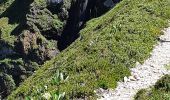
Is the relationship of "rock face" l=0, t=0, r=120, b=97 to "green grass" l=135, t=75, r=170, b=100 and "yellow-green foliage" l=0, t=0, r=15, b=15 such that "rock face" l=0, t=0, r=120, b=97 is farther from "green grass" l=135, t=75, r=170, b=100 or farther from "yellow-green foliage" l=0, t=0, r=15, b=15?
"green grass" l=135, t=75, r=170, b=100

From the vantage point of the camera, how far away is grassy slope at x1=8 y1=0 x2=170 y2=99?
88.6ft

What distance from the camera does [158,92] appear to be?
22266 millimetres

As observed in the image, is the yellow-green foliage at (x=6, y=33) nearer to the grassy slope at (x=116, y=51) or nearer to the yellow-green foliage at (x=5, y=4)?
the yellow-green foliage at (x=5, y=4)

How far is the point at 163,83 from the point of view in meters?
23.1

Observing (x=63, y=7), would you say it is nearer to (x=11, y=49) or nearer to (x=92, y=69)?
(x=11, y=49)

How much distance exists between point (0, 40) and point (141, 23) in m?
69.0

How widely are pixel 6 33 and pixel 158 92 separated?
3234 inches

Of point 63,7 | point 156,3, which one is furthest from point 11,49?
point 156,3

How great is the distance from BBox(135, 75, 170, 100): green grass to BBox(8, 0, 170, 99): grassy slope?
10.6 feet

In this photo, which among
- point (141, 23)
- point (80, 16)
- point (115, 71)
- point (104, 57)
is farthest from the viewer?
point (80, 16)

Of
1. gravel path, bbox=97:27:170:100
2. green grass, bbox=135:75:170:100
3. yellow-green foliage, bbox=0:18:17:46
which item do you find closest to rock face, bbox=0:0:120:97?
yellow-green foliage, bbox=0:18:17:46

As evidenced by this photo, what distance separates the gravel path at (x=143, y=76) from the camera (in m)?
24.8

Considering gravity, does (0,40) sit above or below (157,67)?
below

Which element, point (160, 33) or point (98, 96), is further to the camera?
point (160, 33)
